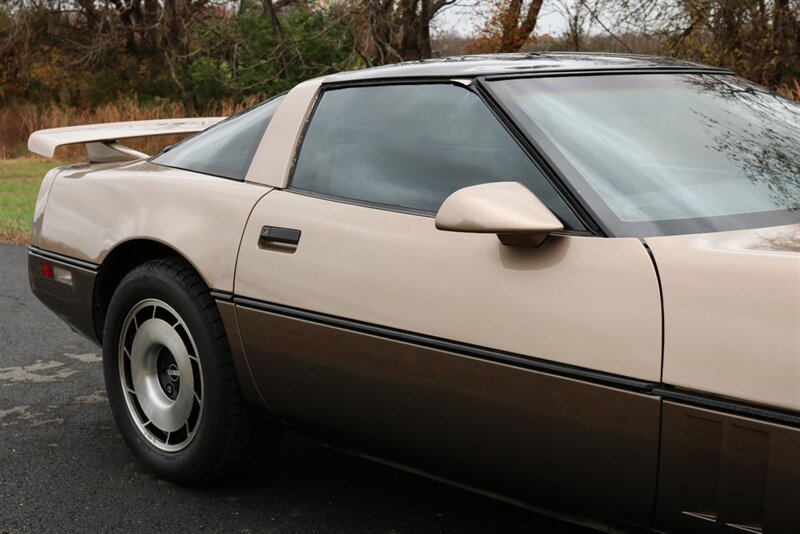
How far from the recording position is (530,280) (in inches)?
100

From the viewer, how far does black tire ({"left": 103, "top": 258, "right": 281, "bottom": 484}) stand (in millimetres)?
3438

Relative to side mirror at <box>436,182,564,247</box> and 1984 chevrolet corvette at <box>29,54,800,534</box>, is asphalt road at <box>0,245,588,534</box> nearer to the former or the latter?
1984 chevrolet corvette at <box>29,54,800,534</box>

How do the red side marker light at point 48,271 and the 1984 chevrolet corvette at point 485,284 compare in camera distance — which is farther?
the red side marker light at point 48,271

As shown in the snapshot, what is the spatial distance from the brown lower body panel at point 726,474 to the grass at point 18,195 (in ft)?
27.0

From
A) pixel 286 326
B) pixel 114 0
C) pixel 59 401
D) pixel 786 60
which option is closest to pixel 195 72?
pixel 114 0

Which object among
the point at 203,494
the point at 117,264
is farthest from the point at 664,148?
the point at 117,264

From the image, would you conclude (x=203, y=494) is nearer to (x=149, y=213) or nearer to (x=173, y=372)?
(x=173, y=372)

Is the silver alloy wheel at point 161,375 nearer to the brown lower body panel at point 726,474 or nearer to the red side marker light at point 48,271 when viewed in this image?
the red side marker light at point 48,271

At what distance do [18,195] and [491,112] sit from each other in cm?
1170

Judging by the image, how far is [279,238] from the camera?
3.20 metres

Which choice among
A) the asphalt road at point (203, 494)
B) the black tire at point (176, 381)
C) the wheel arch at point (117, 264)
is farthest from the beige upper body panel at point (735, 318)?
the wheel arch at point (117, 264)

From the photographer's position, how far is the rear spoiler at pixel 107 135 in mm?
4348

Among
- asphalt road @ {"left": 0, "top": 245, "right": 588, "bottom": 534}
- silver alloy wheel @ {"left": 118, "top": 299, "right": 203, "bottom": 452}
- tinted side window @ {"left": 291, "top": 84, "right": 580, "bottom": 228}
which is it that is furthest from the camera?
silver alloy wheel @ {"left": 118, "top": 299, "right": 203, "bottom": 452}

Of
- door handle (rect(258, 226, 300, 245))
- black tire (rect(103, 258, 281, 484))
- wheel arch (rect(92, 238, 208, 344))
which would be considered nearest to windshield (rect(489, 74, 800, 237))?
door handle (rect(258, 226, 300, 245))
